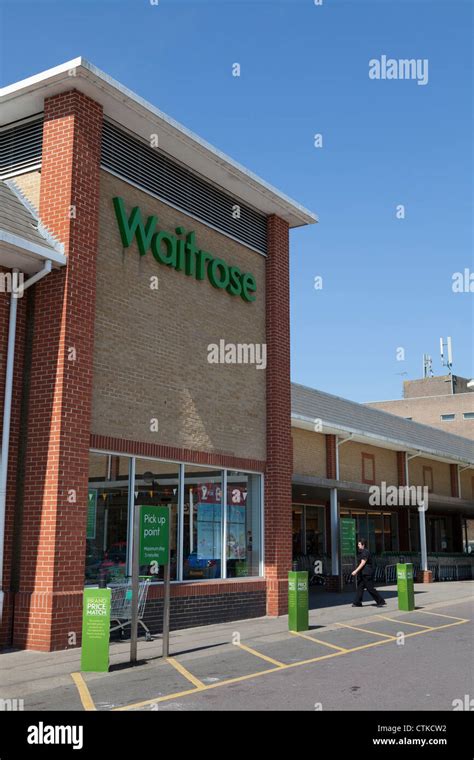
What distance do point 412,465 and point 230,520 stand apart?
1697cm

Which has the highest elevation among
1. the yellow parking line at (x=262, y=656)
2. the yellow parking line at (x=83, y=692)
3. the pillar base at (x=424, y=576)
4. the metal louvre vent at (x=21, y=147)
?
the metal louvre vent at (x=21, y=147)

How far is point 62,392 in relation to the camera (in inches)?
479

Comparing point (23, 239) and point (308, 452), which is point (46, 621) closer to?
point (23, 239)

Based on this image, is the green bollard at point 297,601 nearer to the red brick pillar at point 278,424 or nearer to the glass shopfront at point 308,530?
the red brick pillar at point 278,424

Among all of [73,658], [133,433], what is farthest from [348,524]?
[73,658]

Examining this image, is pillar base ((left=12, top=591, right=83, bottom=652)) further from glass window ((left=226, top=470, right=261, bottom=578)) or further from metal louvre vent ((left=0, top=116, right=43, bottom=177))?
metal louvre vent ((left=0, top=116, right=43, bottom=177))

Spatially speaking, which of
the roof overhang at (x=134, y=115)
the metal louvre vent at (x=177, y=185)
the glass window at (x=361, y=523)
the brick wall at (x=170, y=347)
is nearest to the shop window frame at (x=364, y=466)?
the glass window at (x=361, y=523)

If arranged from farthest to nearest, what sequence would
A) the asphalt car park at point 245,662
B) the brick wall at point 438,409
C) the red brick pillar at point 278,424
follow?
the brick wall at point 438,409 < the red brick pillar at point 278,424 < the asphalt car park at point 245,662

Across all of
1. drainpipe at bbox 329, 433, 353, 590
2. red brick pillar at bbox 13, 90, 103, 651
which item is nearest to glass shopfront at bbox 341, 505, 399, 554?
drainpipe at bbox 329, 433, 353, 590

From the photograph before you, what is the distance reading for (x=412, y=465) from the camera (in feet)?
104

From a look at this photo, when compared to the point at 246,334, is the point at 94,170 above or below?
above

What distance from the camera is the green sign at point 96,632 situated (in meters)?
10.0

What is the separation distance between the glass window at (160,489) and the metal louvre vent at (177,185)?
5333mm
